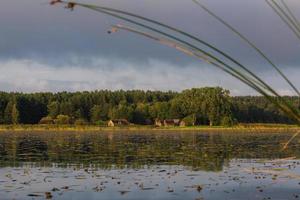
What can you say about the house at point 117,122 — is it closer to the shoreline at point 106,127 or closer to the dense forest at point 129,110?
the dense forest at point 129,110

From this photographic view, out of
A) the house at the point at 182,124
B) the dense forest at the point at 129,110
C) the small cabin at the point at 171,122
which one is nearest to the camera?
the dense forest at the point at 129,110

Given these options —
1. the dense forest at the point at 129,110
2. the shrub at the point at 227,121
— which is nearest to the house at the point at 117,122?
the dense forest at the point at 129,110

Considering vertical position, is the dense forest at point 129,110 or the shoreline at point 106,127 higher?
the dense forest at point 129,110

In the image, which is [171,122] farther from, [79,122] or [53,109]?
[53,109]

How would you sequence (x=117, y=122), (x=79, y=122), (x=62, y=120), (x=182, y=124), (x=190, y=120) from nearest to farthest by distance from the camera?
(x=62, y=120) < (x=79, y=122) < (x=190, y=120) < (x=117, y=122) < (x=182, y=124)

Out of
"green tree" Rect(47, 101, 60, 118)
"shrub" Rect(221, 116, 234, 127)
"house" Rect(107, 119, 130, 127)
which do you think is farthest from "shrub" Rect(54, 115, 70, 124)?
"shrub" Rect(221, 116, 234, 127)

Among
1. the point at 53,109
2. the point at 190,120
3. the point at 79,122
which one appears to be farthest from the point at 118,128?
the point at 53,109

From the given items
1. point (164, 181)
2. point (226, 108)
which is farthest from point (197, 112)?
point (164, 181)

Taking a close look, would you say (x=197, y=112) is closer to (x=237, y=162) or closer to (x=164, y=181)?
(x=237, y=162)

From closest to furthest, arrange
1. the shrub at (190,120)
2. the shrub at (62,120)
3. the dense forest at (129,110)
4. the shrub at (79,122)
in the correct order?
the shrub at (79,122)
the shrub at (62,120)
the dense forest at (129,110)
the shrub at (190,120)

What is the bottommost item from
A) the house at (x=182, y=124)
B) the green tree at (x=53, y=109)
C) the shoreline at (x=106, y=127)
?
the shoreline at (x=106, y=127)

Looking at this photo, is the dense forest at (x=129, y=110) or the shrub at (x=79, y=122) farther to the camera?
the dense forest at (x=129, y=110)

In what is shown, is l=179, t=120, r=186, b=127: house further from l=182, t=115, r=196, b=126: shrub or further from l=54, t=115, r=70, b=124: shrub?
l=54, t=115, r=70, b=124: shrub

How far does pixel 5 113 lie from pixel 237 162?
135m
